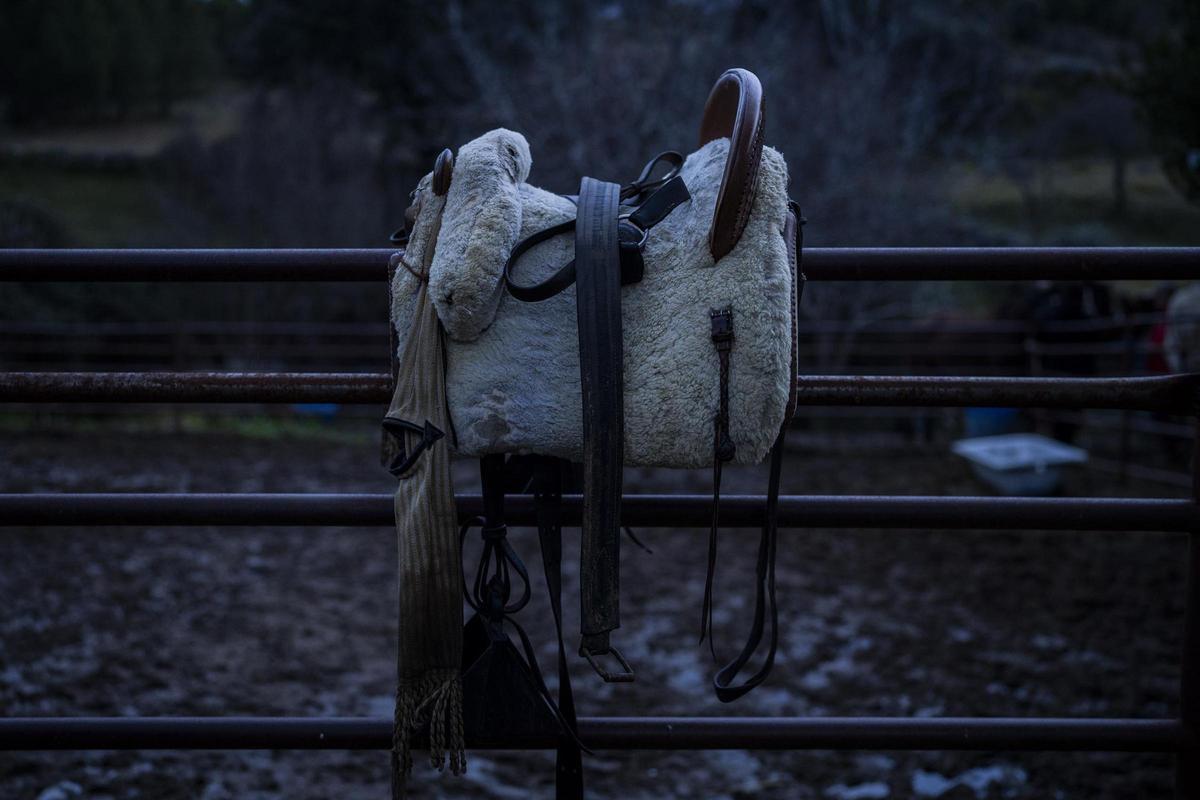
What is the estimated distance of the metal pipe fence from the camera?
1.33 m

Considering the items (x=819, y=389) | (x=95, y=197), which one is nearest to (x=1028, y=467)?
(x=819, y=389)

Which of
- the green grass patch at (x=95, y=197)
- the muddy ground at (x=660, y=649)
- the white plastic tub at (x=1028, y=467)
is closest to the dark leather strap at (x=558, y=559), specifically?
the muddy ground at (x=660, y=649)

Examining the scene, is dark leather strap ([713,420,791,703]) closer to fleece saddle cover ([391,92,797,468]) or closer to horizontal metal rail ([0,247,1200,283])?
fleece saddle cover ([391,92,797,468])

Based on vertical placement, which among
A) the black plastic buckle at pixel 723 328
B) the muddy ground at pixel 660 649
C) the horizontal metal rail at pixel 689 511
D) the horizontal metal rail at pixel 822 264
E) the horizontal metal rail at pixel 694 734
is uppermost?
the horizontal metal rail at pixel 822 264

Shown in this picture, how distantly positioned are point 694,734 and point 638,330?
601 mm

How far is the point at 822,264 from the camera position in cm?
135

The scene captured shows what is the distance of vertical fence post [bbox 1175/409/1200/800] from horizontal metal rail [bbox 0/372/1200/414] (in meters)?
0.10

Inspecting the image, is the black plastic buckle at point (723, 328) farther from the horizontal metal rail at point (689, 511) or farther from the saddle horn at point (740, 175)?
the horizontal metal rail at point (689, 511)

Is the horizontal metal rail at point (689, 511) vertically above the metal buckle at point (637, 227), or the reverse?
the metal buckle at point (637, 227)

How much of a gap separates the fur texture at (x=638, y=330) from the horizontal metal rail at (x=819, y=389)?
0.22 m

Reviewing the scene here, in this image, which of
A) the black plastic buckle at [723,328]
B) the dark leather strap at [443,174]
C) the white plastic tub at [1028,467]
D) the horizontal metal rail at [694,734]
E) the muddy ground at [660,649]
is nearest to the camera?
the black plastic buckle at [723,328]

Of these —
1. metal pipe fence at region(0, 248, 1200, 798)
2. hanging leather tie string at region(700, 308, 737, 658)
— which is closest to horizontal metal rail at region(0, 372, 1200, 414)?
metal pipe fence at region(0, 248, 1200, 798)

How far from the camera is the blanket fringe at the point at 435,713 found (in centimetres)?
111

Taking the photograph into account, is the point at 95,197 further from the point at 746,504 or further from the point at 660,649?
the point at 746,504
